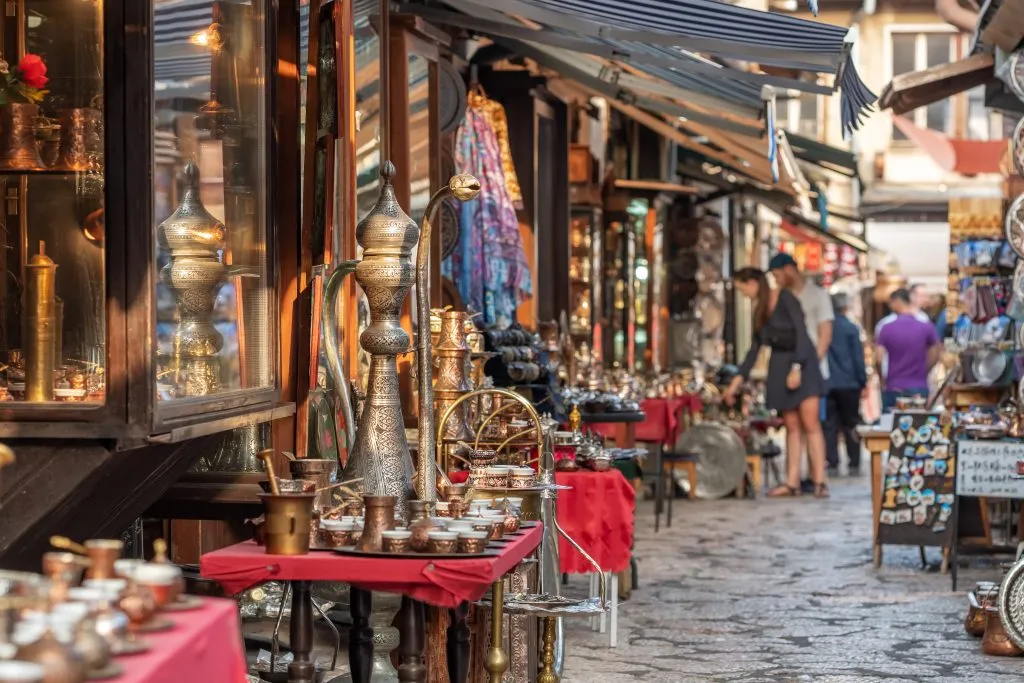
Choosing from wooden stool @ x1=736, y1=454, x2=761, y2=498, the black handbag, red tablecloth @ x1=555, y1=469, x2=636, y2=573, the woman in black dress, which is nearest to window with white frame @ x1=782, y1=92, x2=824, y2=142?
wooden stool @ x1=736, y1=454, x2=761, y2=498

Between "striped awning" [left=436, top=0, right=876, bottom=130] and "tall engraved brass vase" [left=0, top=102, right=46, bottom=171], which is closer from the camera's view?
"tall engraved brass vase" [left=0, top=102, right=46, bottom=171]

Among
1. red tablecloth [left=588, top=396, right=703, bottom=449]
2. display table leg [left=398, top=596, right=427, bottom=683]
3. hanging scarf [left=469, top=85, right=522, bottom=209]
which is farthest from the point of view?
red tablecloth [left=588, top=396, right=703, bottom=449]

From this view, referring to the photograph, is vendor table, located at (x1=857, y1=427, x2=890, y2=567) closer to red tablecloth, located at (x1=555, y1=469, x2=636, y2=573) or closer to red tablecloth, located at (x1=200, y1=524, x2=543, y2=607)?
red tablecloth, located at (x1=555, y1=469, x2=636, y2=573)

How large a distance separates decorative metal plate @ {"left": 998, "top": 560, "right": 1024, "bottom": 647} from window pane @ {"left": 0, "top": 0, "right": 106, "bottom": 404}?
183 inches

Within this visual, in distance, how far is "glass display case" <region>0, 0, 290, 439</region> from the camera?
16.5 feet

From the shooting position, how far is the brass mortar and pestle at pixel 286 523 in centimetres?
496

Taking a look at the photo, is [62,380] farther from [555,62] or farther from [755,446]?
[755,446]

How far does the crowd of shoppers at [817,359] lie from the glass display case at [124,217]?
960 cm

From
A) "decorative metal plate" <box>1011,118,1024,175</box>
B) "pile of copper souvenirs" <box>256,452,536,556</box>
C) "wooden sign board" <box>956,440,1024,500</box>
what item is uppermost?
"decorative metal plate" <box>1011,118,1024,175</box>

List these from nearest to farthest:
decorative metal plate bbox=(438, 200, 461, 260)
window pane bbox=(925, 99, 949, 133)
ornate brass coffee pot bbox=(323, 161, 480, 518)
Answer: ornate brass coffee pot bbox=(323, 161, 480, 518), decorative metal plate bbox=(438, 200, 461, 260), window pane bbox=(925, 99, 949, 133)

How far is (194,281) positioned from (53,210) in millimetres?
658

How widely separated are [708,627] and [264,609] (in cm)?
230

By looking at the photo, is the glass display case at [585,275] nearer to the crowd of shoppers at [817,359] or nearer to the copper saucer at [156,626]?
the crowd of shoppers at [817,359]

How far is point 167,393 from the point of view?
5309mm
